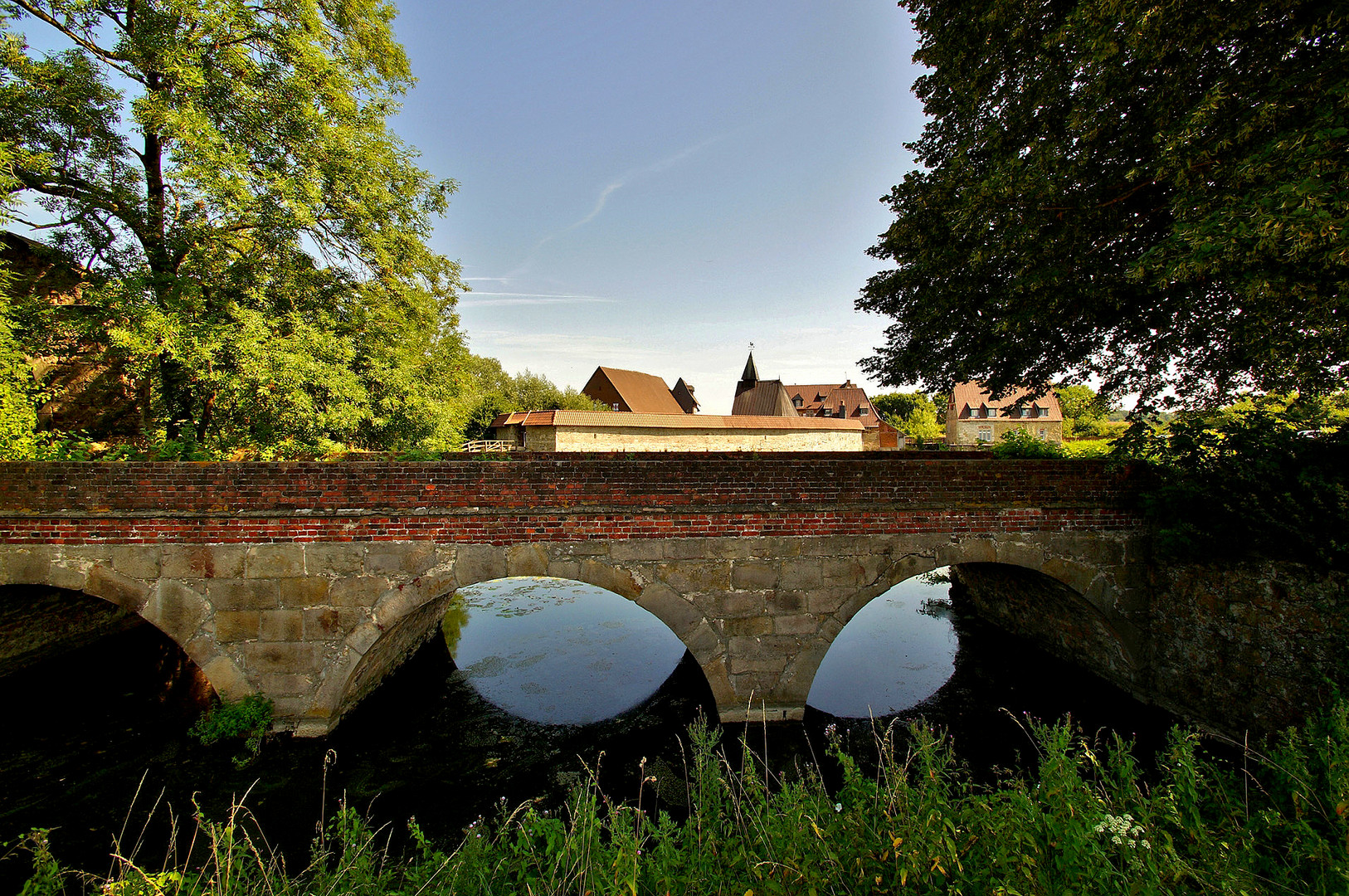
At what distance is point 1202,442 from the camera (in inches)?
224

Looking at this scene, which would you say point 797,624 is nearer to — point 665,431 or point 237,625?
point 237,625

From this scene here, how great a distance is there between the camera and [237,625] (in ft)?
17.7

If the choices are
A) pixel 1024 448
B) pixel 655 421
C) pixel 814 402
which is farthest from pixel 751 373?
pixel 1024 448

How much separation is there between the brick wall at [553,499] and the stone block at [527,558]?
0.44 feet

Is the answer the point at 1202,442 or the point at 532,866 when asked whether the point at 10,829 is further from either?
the point at 1202,442

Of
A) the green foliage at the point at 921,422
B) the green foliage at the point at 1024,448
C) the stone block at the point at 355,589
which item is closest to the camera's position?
the stone block at the point at 355,589

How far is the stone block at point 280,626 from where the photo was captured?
5410 mm

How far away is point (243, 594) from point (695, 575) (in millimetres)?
4860

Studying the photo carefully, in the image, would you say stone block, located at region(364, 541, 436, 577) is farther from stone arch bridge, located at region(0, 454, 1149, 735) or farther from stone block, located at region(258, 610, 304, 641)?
stone block, located at region(258, 610, 304, 641)

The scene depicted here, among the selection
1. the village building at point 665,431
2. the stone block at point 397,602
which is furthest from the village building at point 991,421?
the stone block at point 397,602

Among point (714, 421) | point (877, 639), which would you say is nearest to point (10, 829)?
point (877, 639)

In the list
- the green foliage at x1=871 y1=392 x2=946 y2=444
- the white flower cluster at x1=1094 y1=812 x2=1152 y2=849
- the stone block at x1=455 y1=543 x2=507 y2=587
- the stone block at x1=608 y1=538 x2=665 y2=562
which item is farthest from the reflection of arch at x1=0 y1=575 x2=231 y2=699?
the green foliage at x1=871 y1=392 x2=946 y2=444

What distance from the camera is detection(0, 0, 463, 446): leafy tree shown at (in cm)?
821

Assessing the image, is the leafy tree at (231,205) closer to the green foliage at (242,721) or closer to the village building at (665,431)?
the green foliage at (242,721)
